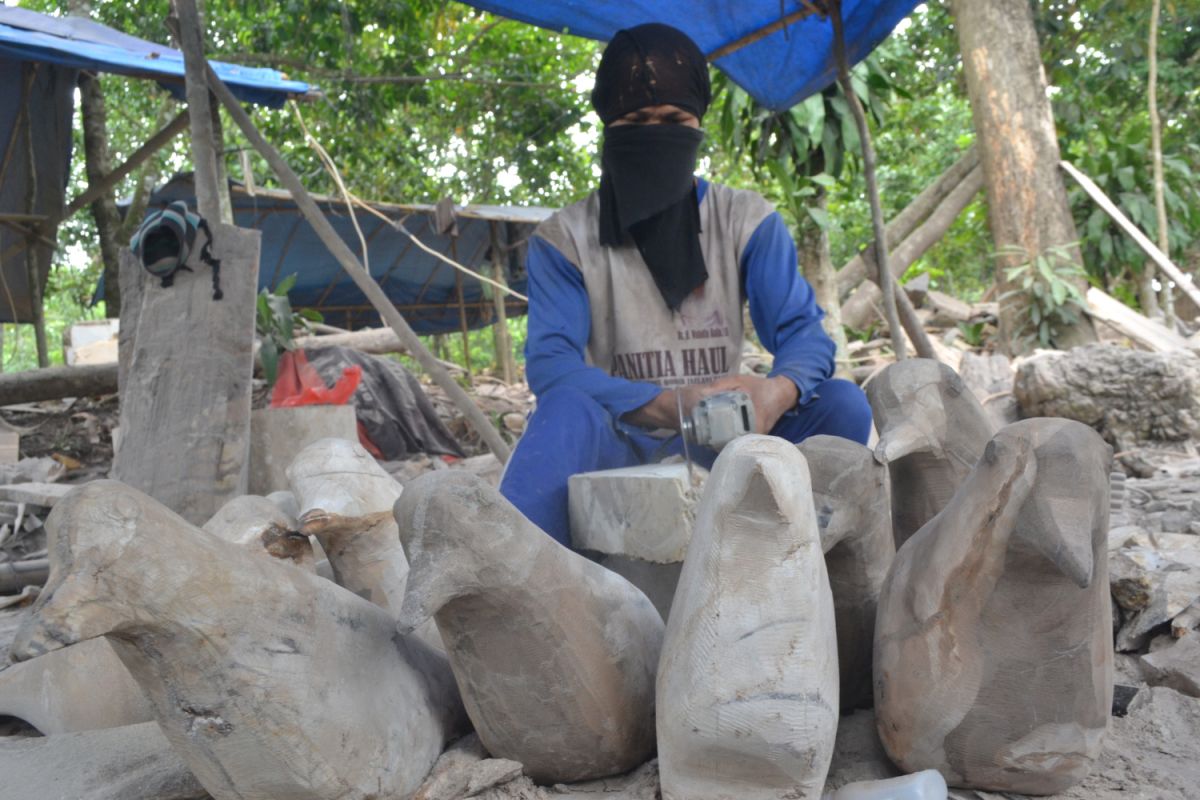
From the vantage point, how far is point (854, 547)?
63.9 inches

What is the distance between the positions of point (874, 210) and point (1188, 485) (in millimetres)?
1619

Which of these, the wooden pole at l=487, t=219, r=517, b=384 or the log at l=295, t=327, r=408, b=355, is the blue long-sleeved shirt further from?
the wooden pole at l=487, t=219, r=517, b=384

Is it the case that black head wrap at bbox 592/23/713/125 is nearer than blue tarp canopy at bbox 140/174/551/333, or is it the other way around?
black head wrap at bbox 592/23/713/125

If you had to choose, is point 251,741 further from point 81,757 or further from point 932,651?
point 932,651

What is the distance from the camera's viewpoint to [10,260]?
21.1 feet

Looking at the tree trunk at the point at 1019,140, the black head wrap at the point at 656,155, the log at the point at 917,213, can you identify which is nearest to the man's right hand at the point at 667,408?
the black head wrap at the point at 656,155

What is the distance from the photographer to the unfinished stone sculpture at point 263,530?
1.92 m

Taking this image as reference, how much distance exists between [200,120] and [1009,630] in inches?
131

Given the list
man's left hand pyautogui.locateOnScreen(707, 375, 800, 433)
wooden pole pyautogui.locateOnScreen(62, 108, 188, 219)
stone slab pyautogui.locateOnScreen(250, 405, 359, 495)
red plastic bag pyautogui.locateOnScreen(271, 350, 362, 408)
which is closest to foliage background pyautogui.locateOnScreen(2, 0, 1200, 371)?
wooden pole pyautogui.locateOnScreen(62, 108, 188, 219)

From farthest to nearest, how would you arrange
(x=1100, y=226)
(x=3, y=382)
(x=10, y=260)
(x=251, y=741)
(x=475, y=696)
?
(x=1100, y=226) < (x=10, y=260) < (x=3, y=382) < (x=475, y=696) < (x=251, y=741)

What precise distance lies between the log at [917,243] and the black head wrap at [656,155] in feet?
16.3

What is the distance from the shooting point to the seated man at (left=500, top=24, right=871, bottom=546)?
2.49 metres

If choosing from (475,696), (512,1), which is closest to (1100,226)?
(512,1)

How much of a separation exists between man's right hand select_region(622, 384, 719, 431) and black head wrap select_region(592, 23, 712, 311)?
417 millimetres
